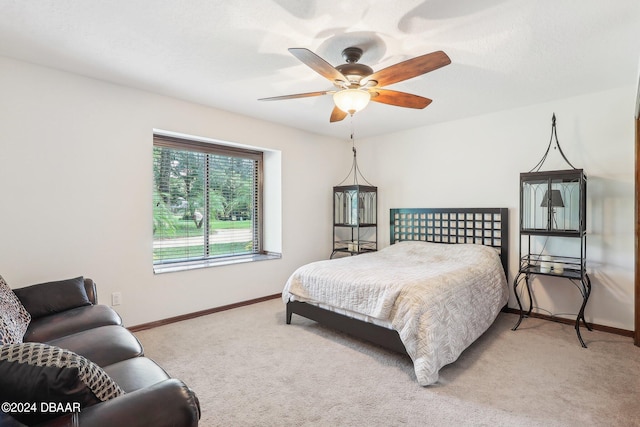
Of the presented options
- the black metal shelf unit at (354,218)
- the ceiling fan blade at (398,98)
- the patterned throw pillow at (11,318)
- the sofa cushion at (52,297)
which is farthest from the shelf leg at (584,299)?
the sofa cushion at (52,297)

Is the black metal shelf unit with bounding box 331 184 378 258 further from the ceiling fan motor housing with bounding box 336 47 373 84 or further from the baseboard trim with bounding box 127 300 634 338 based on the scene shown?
the ceiling fan motor housing with bounding box 336 47 373 84

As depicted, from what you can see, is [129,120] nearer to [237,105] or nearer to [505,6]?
[237,105]

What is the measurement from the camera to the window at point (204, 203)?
146 inches

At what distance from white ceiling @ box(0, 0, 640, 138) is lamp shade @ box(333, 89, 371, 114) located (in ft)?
1.07

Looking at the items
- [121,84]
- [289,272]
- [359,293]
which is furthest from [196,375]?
[121,84]

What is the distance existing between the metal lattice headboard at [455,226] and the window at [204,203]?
208 cm

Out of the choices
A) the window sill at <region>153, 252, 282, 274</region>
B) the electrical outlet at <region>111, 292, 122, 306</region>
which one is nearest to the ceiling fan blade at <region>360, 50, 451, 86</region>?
the window sill at <region>153, 252, 282, 274</region>

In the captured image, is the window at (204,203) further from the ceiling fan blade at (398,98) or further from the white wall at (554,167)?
the ceiling fan blade at (398,98)

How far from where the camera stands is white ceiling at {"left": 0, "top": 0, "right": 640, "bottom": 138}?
73.6 inches

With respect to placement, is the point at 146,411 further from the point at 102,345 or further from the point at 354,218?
the point at 354,218

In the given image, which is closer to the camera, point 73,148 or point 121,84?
point 73,148

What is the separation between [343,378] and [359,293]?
663mm

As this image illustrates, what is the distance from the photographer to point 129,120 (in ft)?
10.3

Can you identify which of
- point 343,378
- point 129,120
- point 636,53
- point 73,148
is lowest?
point 343,378
